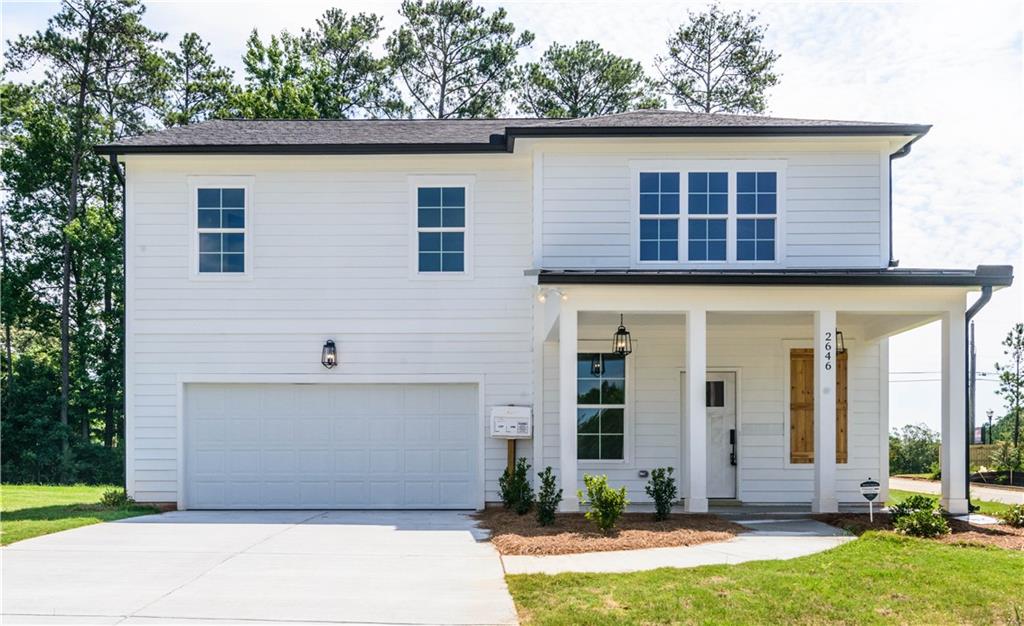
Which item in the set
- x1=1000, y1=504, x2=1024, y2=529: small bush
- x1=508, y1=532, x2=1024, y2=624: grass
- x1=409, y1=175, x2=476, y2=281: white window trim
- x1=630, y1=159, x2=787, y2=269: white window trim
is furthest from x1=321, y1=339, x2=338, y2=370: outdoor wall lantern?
x1=1000, y1=504, x2=1024, y2=529: small bush

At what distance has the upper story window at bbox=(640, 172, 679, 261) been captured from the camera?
559 inches

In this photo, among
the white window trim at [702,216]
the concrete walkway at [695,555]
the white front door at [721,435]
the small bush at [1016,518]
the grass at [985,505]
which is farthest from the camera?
the white front door at [721,435]

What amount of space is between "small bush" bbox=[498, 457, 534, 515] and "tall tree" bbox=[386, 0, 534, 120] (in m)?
17.9

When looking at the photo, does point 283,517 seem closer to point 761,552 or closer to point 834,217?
point 761,552

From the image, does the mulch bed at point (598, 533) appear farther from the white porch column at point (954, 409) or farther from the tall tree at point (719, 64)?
the tall tree at point (719, 64)

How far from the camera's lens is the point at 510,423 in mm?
14125

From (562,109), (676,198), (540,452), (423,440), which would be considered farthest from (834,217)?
(562,109)

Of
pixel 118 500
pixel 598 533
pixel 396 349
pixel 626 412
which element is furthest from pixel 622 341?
pixel 118 500

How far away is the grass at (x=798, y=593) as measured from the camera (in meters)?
7.17

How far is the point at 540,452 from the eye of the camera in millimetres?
14125

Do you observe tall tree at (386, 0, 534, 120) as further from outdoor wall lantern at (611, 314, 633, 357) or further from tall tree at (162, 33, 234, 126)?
outdoor wall lantern at (611, 314, 633, 357)

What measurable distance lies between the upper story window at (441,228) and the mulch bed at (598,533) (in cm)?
414

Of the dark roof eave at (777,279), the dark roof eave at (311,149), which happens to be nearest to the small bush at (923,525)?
the dark roof eave at (777,279)

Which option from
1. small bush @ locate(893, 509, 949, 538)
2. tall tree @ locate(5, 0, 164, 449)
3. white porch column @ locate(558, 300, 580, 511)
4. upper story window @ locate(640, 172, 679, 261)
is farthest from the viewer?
tall tree @ locate(5, 0, 164, 449)
